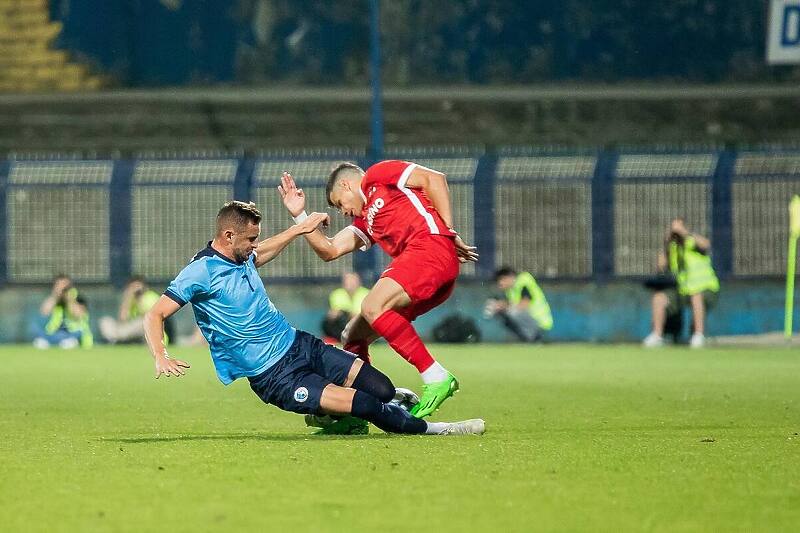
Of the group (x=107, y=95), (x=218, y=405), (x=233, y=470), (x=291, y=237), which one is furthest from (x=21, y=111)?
(x=233, y=470)

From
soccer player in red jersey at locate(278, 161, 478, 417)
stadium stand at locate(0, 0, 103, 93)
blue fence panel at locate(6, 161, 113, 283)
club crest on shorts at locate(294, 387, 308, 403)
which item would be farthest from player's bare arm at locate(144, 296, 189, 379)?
stadium stand at locate(0, 0, 103, 93)

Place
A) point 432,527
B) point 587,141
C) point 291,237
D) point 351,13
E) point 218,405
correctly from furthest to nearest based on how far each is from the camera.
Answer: point 351,13
point 587,141
point 218,405
point 291,237
point 432,527

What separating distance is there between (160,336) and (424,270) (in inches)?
86.7

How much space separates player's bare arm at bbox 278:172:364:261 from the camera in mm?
10440

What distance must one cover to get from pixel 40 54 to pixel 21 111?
185 centimetres

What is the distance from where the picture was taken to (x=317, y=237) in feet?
36.1

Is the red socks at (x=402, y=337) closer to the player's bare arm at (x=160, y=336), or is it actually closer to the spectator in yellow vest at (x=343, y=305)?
the player's bare arm at (x=160, y=336)

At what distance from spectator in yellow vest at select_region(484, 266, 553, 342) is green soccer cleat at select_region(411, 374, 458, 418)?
51.3ft

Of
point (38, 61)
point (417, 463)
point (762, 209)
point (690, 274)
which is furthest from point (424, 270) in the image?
point (38, 61)

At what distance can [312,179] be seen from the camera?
26219mm

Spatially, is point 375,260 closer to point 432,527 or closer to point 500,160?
point 500,160

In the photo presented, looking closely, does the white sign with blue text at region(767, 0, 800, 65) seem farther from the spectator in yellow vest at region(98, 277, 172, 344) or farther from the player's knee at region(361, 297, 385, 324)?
the player's knee at region(361, 297, 385, 324)

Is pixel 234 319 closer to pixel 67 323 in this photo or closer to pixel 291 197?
pixel 291 197

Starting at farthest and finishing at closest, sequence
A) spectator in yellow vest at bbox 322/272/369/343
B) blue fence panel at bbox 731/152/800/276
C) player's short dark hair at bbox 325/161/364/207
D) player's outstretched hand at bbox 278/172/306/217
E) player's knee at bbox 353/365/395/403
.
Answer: blue fence panel at bbox 731/152/800/276, spectator in yellow vest at bbox 322/272/369/343, player's short dark hair at bbox 325/161/364/207, player's outstretched hand at bbox 278/172/306/217, player's knee at bbox 353/365/395/403
